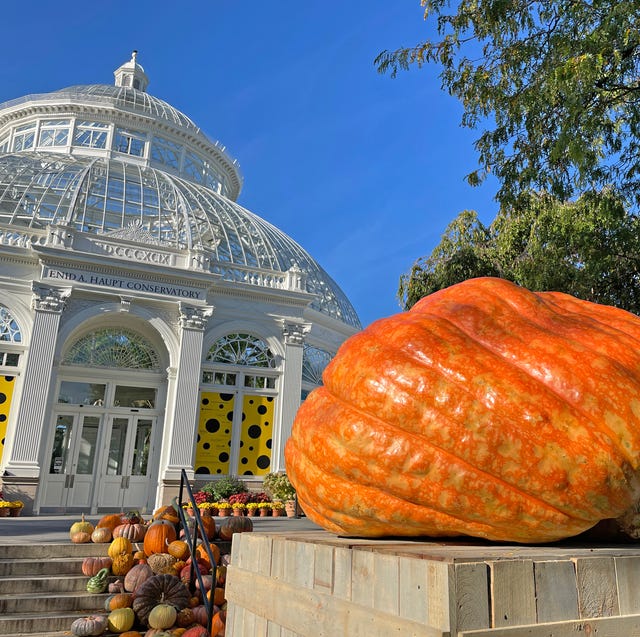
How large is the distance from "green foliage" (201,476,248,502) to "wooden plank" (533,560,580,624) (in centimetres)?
1440

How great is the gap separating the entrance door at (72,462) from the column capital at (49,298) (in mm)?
3209

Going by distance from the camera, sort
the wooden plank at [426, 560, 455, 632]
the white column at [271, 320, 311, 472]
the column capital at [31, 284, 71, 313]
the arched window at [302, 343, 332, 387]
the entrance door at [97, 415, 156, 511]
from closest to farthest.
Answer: the wooden plank at [426, 560, 455, 632] < the column capital at [31, 284, 71, 313] < the entrance door at [97, 415, 156, 511] < the white column at [271, 320, 311, 472] < the arched window at [302, 343, 332, 387]

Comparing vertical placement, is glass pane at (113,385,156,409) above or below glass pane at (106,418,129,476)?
above

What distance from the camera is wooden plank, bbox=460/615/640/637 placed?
1.84m

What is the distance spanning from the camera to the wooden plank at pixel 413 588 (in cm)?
190

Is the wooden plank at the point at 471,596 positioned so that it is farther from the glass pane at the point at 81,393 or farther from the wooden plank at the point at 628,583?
the glass pane at the point at 81,393

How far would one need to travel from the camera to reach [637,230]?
934 centimetres

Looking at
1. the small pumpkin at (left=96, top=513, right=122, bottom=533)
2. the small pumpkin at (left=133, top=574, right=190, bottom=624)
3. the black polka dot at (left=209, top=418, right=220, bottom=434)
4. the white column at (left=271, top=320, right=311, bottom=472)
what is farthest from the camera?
the white column at (left=271, top=320, right=311, bottom=472)

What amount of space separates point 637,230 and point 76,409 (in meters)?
15.0

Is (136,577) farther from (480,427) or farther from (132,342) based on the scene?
(132,342)

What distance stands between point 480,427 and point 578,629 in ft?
2.52

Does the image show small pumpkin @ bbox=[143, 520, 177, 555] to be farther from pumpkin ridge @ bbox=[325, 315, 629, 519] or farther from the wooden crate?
pumpkin ridge @ bbox=[325, 315, 629, 519]

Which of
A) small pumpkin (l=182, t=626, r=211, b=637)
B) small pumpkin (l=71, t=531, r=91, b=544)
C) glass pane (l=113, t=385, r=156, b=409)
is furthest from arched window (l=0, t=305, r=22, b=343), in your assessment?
small pumpkin (l=182, t=626, r=211, b=637)

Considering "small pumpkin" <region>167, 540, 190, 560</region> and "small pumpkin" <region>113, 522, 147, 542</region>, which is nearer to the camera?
"small pumpkin" <region>167, 540, 190, 560</region>
